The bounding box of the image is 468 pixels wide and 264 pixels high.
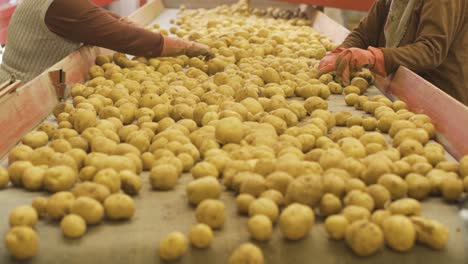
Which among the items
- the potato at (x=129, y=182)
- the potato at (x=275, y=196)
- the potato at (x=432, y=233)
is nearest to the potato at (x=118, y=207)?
the potato at (x=129, y=182)

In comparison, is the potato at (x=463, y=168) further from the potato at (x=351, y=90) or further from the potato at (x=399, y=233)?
the potato at (x=351, y=90)

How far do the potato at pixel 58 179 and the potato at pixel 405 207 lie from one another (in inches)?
34.5

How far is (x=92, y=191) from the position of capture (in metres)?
1.34

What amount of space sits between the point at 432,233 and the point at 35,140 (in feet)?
4.22

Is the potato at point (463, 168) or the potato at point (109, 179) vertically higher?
the potato at point (109, 179)

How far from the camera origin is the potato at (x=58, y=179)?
1405 millimetres

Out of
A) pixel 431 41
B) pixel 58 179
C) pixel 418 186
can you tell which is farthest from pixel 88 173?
pixel 431 41

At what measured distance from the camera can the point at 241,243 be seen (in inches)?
49.4

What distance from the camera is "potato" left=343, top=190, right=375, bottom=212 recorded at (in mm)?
1306

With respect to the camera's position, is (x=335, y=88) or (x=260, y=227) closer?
(x=260, y=227)

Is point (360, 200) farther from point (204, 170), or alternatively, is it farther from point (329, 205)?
point (204, 170)

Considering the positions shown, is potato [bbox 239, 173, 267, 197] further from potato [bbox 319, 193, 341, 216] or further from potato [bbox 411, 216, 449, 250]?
potato [bbox 411, 216, 449, 250]

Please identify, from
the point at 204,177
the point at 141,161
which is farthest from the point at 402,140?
the point at 141,161

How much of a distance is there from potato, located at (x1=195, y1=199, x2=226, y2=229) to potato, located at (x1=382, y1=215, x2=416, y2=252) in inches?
15.8
